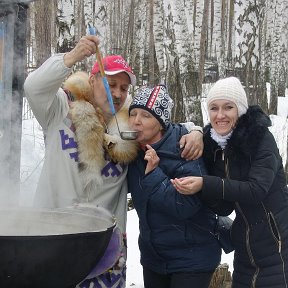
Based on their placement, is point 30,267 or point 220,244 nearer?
point 30,267

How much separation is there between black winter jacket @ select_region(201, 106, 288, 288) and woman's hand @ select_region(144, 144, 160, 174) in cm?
26

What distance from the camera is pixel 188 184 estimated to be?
2252 millimetres

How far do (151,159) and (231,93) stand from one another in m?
0.53

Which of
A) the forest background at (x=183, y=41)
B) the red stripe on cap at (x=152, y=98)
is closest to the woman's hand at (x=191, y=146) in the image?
the red stripe on cap at (x=152, y=98)

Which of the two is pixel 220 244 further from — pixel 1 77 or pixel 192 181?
pixel 1 77

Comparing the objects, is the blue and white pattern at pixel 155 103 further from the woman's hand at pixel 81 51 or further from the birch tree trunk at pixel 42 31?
the birch tree trunk at pixel 42 31

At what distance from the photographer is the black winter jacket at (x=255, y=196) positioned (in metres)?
2.27

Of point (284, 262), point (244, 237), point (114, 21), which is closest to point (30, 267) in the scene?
point (244, 237)

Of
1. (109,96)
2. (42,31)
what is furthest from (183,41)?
(42,31)

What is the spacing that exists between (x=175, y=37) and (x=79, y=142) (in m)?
5.53

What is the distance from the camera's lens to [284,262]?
239 centimetres

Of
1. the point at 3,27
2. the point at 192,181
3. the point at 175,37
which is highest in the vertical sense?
the point at 175,37

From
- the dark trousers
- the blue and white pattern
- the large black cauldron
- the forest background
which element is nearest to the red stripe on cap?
the blue and white pattern

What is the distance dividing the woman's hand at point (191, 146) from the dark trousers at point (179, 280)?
2.03 ft
